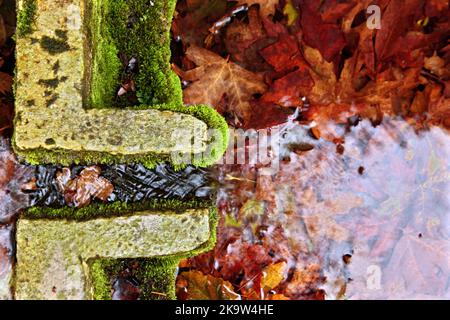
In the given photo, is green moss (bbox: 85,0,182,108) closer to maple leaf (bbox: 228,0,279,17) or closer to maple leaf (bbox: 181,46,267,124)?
maple leaf (bbox: 181,46,267,124)

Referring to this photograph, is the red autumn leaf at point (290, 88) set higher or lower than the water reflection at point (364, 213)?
higher

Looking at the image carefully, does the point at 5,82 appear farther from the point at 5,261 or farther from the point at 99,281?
the point at 99,281

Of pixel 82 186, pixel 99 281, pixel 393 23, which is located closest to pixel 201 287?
pixel 99 281

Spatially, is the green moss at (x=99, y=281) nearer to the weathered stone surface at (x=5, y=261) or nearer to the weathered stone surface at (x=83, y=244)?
the weathered stone surface at (x=83, y=244)

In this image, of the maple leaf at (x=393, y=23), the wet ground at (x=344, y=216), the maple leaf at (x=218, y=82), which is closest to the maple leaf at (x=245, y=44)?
the maple leaf at (x=218, y=82)

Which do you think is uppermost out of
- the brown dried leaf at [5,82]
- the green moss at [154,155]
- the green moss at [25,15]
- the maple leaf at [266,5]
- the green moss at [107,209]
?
the maple leaf at [266,5]
